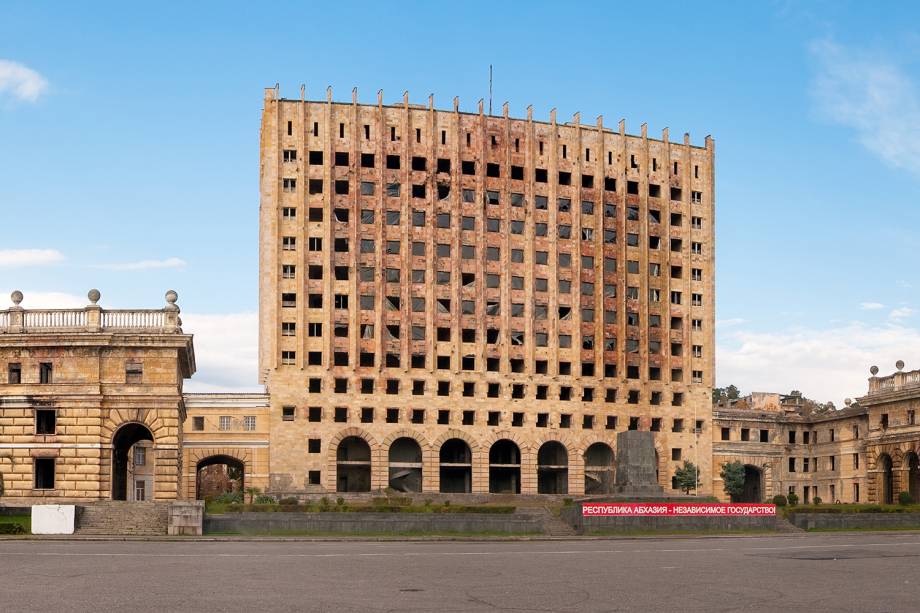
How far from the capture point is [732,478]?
113 meters

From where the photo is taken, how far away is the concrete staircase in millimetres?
56281

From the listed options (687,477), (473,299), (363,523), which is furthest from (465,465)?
Result: (363,523)

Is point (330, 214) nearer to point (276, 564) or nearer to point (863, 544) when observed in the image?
point (863, 544)

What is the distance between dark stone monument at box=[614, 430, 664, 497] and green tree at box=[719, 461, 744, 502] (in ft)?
119

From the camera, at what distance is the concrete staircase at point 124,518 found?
56.3m

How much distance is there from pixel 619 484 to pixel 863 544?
94.6 ft

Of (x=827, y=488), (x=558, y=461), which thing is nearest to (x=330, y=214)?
(x=558, y=461)

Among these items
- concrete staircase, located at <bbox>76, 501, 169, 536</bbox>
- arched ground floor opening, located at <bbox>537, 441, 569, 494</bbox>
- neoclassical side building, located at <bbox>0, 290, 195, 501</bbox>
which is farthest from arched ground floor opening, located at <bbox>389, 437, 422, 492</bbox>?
concrete staircase, located at <bbox>76, 501, 169, 536</bbox>

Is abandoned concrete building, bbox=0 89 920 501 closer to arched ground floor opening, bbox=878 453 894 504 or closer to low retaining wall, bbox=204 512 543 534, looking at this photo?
arched ground floor opening, bbox=878 453 894 504

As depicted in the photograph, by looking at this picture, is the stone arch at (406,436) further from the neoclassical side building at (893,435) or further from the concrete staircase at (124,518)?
the concrete staircase at (124,518)

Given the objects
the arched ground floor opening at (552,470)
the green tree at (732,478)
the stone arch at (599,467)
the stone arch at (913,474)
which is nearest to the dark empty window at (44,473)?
the arched ground floor opening at (552,470)

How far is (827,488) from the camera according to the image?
11875cm

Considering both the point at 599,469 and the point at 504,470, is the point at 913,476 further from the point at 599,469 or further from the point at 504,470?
the point at 504,470

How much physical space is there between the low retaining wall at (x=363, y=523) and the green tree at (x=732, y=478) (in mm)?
55242
